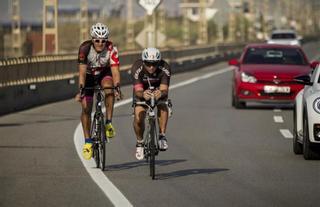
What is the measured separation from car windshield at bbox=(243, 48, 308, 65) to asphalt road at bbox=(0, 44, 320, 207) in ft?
8.91

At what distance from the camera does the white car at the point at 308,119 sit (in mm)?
14578

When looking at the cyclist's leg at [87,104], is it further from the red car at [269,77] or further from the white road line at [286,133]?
the red car at [269,77]

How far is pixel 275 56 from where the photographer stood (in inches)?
1056

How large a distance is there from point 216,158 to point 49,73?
14563 mm

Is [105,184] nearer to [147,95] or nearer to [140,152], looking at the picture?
[140,152]

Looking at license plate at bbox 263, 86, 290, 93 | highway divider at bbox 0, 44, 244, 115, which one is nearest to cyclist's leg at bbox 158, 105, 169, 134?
highway divider at bbox 0, 44, 244, 115

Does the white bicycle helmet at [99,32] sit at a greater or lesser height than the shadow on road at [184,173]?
greater

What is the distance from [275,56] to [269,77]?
137 cm

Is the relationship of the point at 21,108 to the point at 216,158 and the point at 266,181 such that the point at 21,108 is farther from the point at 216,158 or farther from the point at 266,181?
the point at 266,181

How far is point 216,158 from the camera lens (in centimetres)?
1534

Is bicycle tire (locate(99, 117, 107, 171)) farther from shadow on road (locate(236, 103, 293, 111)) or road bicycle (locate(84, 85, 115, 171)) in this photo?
shadow on road (locate(236, 103, 293, 111))

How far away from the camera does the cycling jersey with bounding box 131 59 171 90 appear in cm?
1348

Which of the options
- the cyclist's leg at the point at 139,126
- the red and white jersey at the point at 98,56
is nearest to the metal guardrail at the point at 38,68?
the red and white jersey at the point at 98,56

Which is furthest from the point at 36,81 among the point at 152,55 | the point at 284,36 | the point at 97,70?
the point at 284,36
